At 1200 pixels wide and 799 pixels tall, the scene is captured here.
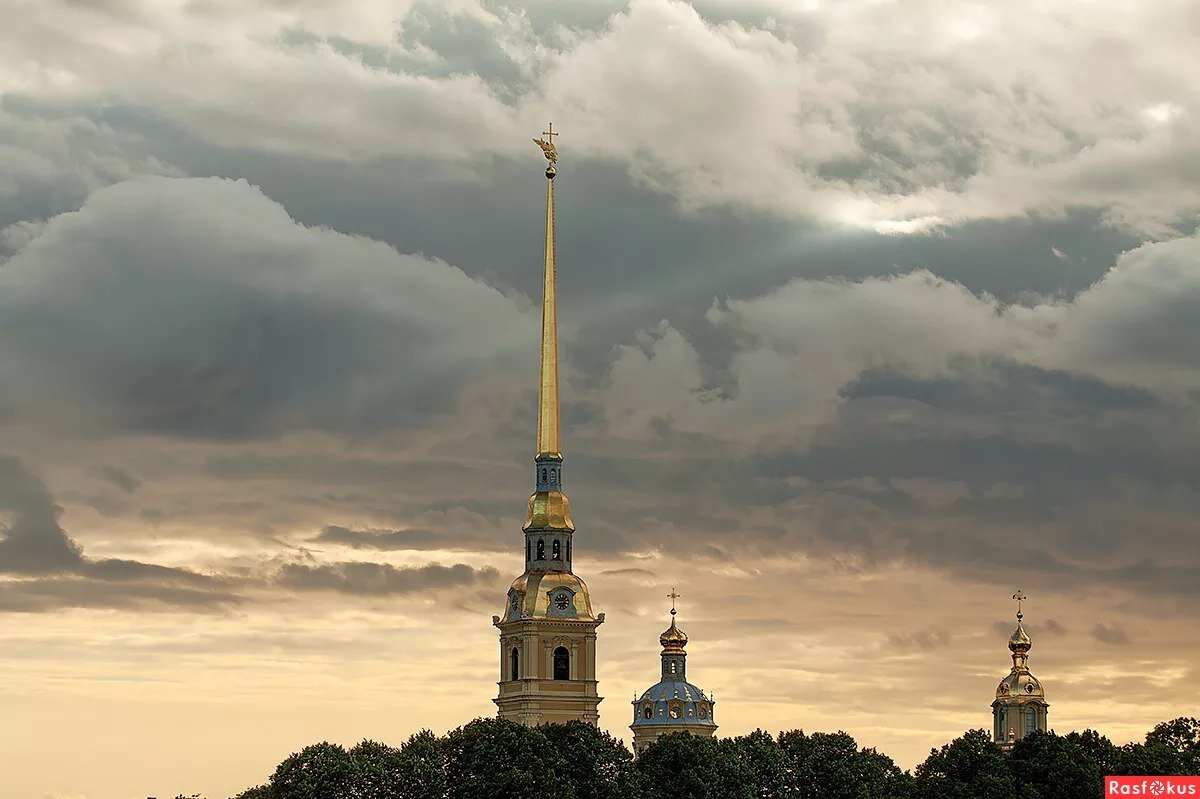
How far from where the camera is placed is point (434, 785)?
15588 cm

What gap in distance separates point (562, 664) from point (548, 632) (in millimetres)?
2796

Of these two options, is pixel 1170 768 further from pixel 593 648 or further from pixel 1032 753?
pixel 593 648

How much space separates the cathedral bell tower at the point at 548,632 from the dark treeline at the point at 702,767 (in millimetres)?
21619

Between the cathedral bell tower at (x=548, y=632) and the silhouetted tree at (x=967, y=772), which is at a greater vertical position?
the cathedral bell tower at (x=548, y=632)

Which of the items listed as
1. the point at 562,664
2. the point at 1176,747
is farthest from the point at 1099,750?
the point at 562,664

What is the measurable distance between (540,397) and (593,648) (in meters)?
20.9

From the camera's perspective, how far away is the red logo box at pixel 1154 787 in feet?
467

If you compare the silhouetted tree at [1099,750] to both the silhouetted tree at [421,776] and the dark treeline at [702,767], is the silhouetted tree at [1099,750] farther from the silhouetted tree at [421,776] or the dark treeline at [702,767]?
the silhouetted tree at [421,776]

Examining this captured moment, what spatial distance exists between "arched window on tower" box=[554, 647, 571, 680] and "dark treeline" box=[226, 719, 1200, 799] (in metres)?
22.5

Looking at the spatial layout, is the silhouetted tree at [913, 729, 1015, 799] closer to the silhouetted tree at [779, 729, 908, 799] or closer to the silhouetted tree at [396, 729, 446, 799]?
the silhouetted tree at [779, 729, 908, 799]

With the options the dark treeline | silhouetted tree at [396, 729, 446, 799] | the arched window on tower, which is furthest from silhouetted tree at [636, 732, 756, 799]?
the arched window on tower

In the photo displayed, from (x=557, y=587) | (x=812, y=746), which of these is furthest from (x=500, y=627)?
(x=812, y=746)

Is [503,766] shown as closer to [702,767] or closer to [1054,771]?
[702,767]

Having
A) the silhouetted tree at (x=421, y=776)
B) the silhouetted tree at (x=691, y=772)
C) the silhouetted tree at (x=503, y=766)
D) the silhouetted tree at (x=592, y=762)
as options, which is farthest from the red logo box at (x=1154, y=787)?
the silhouetted tree at (x=421, y=776)
